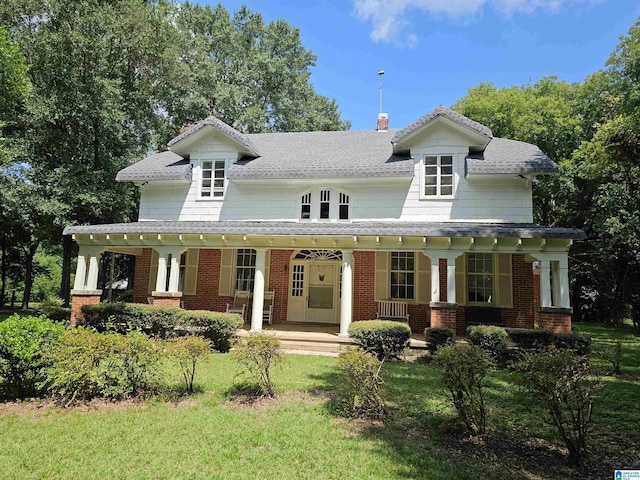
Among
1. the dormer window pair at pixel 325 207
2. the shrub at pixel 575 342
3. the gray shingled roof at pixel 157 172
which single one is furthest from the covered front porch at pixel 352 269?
the gray shingled roof at pixel 157 172

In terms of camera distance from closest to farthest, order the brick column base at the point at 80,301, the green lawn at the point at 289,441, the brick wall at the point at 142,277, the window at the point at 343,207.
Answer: the green lawn at the point at 289,441, the brick column base at the point at 80,301, the window at the point at 343,207, the brick wall at the point at 142,277

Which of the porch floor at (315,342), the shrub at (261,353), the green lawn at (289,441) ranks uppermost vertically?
the shrub at (261,353)

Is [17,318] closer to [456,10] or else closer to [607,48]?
[456,10]

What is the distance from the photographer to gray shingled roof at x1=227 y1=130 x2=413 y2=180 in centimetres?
1325

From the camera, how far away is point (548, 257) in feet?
34.4

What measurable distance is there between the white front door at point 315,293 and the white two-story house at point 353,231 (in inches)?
1.6

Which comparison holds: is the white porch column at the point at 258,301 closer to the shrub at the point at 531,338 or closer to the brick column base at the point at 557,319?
the shrub at the point at 531,338

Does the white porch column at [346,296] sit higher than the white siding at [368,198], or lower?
lower

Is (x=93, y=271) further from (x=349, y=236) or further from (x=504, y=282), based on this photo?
(x=504, y=282)

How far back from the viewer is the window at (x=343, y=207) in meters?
13.8

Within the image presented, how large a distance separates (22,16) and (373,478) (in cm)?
2445

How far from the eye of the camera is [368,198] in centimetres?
1361

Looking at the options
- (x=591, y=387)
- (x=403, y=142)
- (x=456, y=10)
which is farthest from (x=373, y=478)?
(x=456, y=10)

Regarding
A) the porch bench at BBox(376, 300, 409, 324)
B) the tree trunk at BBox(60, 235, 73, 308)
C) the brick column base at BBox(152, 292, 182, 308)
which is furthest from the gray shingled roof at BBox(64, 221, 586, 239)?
the tree trunk at BBox(60, 235, 73, 308)
